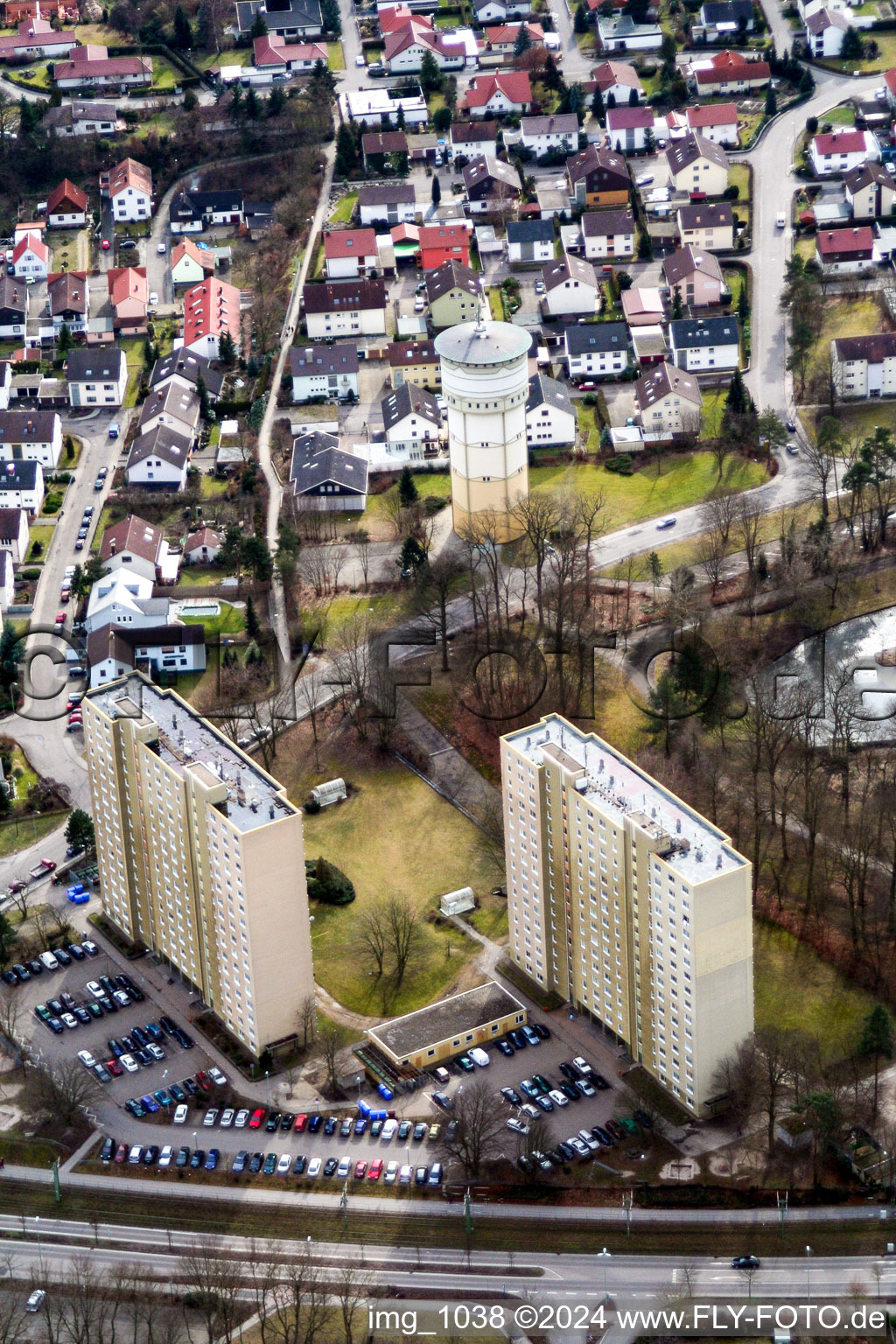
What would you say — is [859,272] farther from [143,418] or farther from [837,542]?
[143,418]

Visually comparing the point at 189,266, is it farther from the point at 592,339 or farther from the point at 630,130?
the point at 630,130

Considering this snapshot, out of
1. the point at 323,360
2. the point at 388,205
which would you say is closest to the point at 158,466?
the point at 323,360

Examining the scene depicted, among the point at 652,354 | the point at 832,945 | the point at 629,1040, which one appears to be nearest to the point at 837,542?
the point at 652,354

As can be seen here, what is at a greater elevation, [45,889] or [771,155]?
[771,155]

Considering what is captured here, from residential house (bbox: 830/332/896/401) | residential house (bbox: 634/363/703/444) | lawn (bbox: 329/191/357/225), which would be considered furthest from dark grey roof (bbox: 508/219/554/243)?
residential house (bbox: 830/332/896/401)

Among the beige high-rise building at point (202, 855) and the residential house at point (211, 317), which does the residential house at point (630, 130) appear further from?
the beige high-rise building at point (202, 855)
